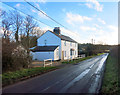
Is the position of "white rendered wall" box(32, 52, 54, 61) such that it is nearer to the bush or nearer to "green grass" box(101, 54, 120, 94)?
the bush

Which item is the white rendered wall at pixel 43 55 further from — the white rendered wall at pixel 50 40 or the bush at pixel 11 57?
the bush at pixel 11 57

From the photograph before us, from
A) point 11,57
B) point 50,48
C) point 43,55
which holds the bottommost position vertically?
point 43,55

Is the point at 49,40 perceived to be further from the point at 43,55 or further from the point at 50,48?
the point at 43,55

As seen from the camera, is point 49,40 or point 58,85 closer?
point 58,85

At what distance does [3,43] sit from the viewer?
1007 cm

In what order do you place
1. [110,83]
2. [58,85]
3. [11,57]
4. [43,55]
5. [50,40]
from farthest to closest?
[50,40]
[43,55]
[11,57]
[58,85]
[110,83]

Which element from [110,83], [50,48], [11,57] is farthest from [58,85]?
[50,48]

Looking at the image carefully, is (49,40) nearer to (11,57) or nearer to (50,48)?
(50,48)

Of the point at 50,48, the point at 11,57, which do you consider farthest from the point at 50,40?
the point at 11,57

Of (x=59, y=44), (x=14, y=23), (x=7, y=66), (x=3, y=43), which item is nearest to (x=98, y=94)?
(x=7, y=66)

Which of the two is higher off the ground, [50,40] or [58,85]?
[50,40]

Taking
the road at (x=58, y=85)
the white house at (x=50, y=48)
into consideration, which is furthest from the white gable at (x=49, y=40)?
the road at (x=58, y=85)

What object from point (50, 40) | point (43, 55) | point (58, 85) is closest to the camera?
point (58, 85)

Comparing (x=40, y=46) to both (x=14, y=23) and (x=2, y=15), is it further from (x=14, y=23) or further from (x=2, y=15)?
(x=2, y=15)
